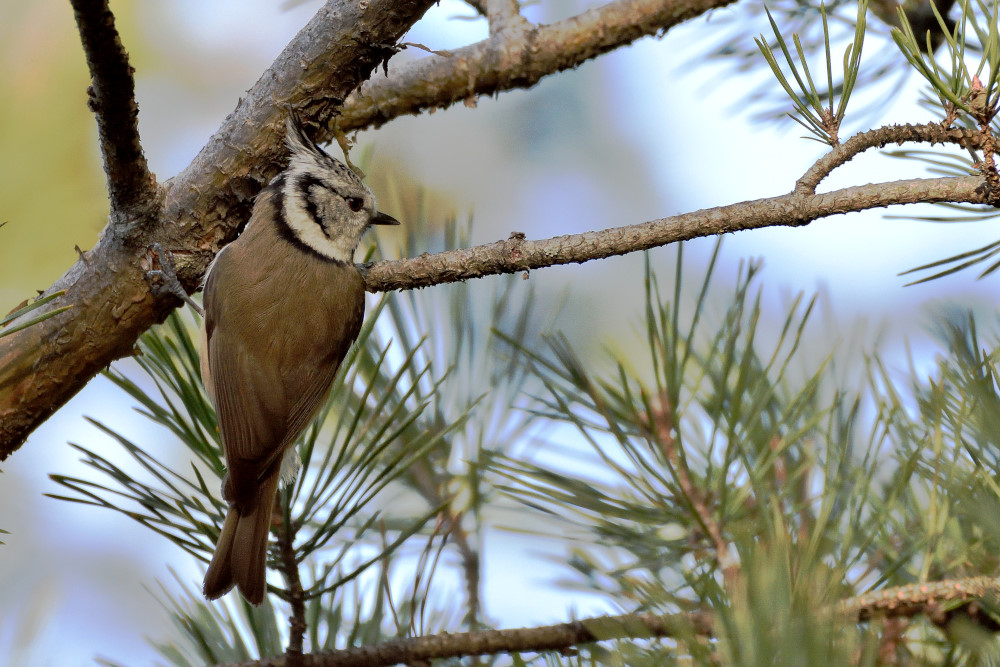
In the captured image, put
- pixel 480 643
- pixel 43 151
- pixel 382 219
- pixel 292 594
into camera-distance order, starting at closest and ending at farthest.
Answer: pixel 480 643
pixel 292 594
pixel 382 219
pixel 43 151

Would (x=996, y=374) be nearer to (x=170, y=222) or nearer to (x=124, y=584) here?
(x=170, y=222)

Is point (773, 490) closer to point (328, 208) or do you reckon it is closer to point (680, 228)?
point (680, 228)

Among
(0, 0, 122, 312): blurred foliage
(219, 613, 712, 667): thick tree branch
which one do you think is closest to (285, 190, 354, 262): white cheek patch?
(0, 0, 122, 312): blurred foliage

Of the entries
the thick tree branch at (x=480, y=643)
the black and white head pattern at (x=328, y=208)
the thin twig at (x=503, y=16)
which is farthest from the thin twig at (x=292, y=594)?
the thin twig at (x=503, y=16)

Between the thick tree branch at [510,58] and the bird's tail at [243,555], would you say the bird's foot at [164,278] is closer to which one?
the bird's tail at [243,555]

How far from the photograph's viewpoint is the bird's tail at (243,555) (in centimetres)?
100

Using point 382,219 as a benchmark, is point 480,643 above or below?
below

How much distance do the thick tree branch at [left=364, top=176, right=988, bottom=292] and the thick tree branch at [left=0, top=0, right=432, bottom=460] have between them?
22 cm

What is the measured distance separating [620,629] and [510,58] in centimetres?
84

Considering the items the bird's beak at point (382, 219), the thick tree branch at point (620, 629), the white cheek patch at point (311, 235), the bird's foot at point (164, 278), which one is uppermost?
the bird's beak at point (382, 219)

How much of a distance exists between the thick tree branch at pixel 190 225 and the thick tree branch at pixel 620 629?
0.35 m

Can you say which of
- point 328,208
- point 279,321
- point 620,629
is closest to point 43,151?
point 328,208

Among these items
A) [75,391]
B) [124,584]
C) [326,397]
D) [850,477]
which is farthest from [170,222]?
[124,584]

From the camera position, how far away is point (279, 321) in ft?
4.38
